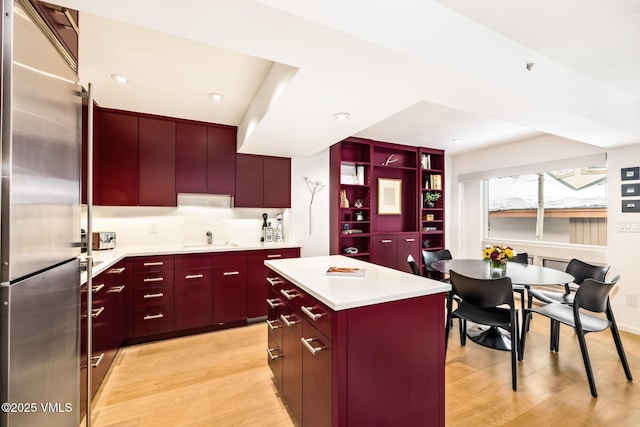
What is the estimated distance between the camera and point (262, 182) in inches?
148

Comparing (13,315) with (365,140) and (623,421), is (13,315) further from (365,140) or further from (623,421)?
(365,140)

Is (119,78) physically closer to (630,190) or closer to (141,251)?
(141,251)

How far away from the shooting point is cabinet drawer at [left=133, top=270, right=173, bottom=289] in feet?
9.24

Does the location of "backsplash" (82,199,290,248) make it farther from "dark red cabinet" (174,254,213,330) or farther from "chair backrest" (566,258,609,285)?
"chair backrest" (566,258,609,285)

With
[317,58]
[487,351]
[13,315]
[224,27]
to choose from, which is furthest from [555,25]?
[13,315]

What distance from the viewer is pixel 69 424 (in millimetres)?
1180

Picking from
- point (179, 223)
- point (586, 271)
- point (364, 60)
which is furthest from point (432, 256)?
point (179, 223)

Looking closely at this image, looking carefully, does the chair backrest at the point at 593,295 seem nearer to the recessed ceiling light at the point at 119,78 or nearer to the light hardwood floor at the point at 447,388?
the light hardwood floor at the point at 447,388

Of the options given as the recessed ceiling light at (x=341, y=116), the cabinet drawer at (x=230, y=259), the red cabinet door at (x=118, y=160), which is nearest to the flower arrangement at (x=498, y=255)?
the recessed ceiling light at (x=341, y=116)

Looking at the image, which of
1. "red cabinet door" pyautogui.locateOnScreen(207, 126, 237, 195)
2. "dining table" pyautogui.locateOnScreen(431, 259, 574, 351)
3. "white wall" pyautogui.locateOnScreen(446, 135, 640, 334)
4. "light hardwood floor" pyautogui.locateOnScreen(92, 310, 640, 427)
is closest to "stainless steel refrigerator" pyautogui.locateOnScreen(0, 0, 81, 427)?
"light hardwood floor" pyautogui.locateOnScreen(92, 310, 640, 427)

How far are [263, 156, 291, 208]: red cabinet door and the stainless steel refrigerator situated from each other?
2548mm

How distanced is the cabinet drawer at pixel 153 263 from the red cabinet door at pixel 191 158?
2.76ft

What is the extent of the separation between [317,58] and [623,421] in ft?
9.41

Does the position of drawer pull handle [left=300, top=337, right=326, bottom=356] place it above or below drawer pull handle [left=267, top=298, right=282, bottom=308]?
below
